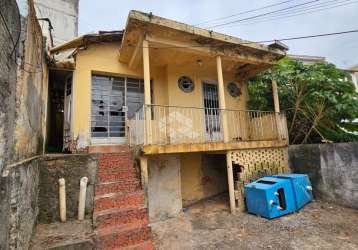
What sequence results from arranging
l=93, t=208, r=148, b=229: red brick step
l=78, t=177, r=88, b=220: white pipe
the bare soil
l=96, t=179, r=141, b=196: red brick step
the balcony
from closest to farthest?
the bare soil, l=93, t=208, r=148, b=229: red brick step, l=78, t=177, r=88, b=220: white pipe, l=96, t=179, r=141, b=196: red brick step, the balcony

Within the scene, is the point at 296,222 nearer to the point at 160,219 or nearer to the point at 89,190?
the point at 160,219

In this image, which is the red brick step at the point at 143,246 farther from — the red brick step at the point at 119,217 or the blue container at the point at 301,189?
the blue container at the point at 301,189

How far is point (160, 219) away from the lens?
5.45 m

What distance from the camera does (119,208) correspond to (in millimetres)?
3953

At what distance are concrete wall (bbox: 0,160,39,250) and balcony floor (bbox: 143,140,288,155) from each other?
2195mm

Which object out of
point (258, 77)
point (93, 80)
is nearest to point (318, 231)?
point (258, 77)

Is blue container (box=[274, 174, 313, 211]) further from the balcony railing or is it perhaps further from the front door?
the front door

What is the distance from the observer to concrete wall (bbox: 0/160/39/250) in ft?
7.14

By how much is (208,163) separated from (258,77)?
381 cm

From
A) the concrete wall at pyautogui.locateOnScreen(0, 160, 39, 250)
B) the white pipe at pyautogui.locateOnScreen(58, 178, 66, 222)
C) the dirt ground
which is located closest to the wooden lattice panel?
the dirt ground

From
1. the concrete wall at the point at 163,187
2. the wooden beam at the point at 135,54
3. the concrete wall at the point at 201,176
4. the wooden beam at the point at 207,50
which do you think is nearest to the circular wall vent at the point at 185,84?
the wooden beam at the point at 207,50

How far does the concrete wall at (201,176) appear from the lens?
6.69 m

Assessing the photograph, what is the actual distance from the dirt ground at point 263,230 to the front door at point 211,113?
254cm

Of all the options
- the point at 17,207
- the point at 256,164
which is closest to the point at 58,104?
the point at 17,207
